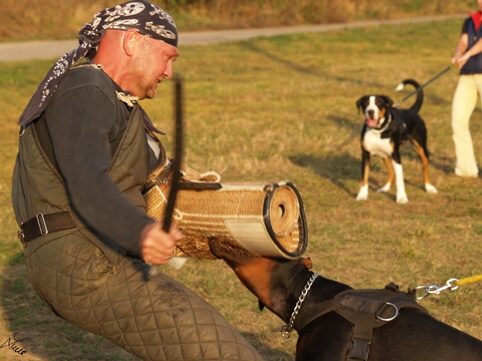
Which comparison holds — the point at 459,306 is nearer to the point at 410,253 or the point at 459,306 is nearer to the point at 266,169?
the point at 410,253

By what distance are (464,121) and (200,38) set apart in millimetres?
17194

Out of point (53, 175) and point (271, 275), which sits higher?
point (53, 175)

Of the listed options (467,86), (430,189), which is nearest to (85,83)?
(430,189)

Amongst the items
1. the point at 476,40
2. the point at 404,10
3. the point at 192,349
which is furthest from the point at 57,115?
the point at 404,10

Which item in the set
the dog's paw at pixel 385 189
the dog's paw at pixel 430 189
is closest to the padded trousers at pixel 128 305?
the dog's paw at pixel 385 189

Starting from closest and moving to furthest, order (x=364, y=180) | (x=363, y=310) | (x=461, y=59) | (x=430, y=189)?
(x=363, y=310)
(x=364, y=180)
(x=430, y=189)
(x=461, y=59)

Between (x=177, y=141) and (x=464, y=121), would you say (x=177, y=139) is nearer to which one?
(x=177, y=141)

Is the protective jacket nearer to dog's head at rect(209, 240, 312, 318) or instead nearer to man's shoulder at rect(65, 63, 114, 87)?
man's shoulder at rect(65, 63, 114, 87)

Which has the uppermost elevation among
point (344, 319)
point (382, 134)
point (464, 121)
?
point (344, 319)

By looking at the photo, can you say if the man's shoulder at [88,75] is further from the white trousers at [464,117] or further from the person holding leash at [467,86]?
the white trousers at [464,117]

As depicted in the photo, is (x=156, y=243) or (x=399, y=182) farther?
(x=399, y=182)

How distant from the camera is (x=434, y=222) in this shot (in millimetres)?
8656

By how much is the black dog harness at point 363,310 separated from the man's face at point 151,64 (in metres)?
1.21

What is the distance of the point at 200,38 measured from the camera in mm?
26922
